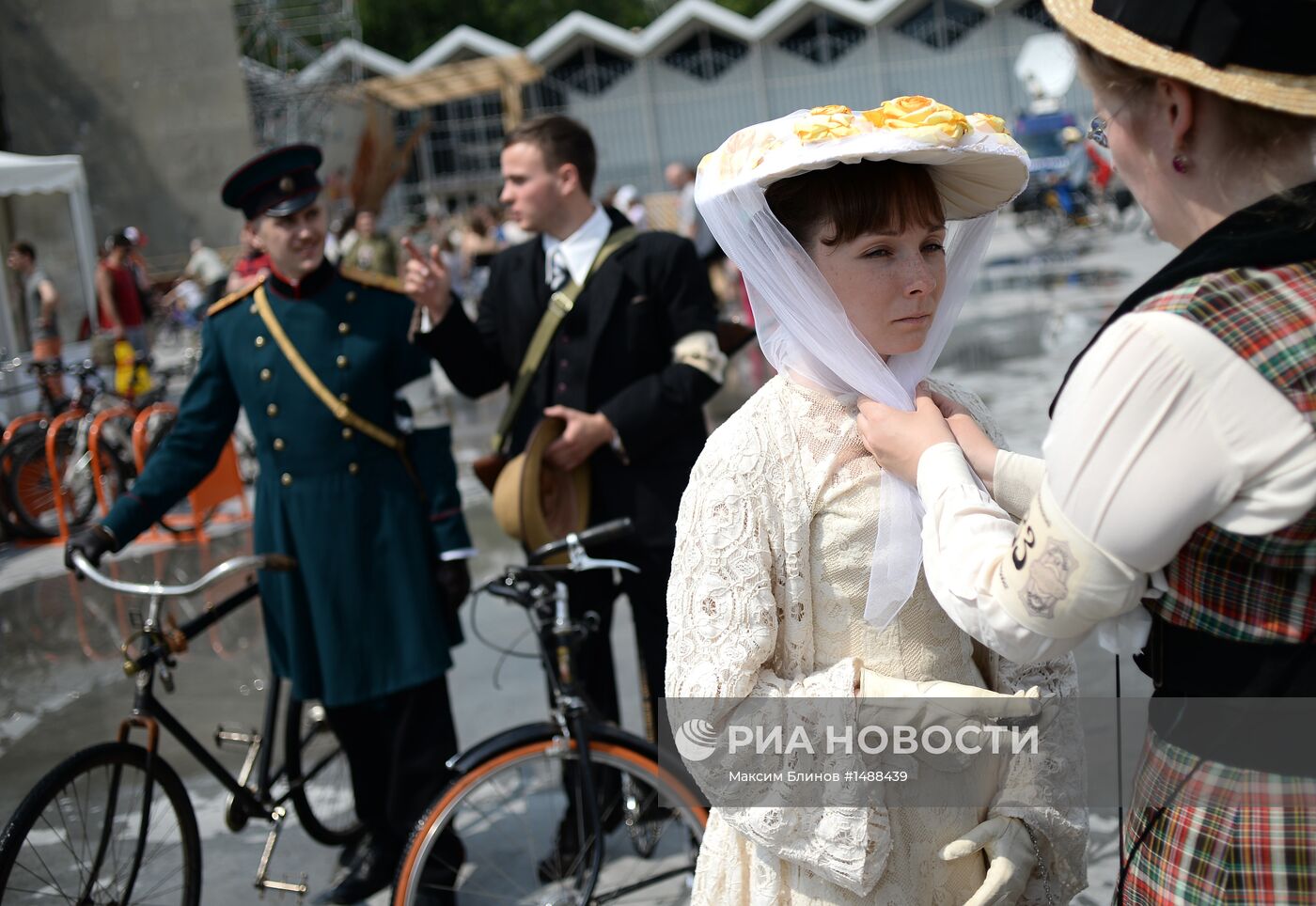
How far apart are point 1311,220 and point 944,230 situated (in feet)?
2.26

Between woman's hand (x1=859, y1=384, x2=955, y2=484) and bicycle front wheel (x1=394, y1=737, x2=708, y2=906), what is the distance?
1548 millimetres

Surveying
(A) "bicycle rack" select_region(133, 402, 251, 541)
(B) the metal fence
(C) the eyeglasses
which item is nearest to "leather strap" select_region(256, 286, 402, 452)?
(C) the eyeglasses

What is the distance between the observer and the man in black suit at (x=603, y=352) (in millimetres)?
3527

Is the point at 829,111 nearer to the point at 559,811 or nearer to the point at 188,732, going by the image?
the point at 188,732

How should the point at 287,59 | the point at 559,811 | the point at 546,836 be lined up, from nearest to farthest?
the point at 546,836
the point at 559,811
the point at 287,59

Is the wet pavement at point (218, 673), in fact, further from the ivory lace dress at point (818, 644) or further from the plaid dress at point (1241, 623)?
the plaid dress at point (1241, 623)

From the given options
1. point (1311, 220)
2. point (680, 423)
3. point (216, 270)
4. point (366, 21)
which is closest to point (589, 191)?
point (680, 423)

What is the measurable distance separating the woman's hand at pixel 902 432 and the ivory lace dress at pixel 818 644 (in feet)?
0.43

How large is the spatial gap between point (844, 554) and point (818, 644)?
0.14 meters

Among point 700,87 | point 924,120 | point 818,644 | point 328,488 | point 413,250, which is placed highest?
point 700,87

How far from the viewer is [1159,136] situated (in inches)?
52.4

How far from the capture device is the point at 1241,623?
52.4 inches

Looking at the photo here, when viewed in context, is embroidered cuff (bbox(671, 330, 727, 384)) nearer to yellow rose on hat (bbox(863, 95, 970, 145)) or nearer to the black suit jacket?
the black suit jacket

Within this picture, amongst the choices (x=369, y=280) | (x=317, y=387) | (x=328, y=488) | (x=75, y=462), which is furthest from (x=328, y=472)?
(x=75, y=462)
